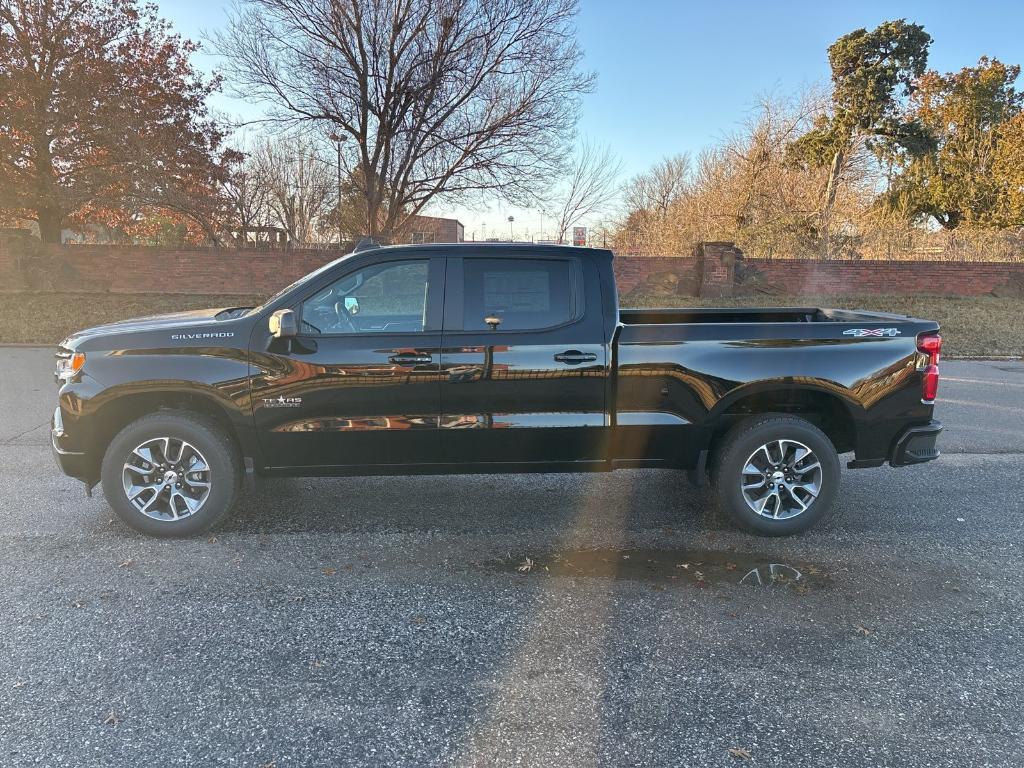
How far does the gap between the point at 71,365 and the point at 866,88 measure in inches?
1248

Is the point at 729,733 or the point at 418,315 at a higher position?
the point at 418,315

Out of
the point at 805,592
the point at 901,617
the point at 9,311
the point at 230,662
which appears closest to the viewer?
the point at 230,662

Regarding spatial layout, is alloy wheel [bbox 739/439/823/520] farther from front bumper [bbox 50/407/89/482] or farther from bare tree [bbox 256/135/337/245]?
bare tree [bbox 256/135/337/245]

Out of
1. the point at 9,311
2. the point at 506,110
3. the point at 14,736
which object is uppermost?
the point at 506,110

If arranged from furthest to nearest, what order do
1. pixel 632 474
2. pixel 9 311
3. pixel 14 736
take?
pixel 9 311, pixel 632 474, pixel 14 736

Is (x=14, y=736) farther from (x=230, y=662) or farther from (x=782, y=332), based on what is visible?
(x=782, y=332)

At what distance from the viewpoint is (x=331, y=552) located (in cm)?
415

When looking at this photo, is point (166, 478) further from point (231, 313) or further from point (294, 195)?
point (294, 195)

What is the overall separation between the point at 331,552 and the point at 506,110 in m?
17.2

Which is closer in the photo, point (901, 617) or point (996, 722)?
point (996, 722)

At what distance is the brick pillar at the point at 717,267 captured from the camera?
18.3 m

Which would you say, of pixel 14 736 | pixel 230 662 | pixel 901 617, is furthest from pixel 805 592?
pixel 14 736

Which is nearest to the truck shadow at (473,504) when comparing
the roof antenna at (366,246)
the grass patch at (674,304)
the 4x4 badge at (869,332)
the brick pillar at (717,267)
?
the 4x4 badge at (869,332)

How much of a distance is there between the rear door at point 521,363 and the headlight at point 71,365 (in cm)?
227
